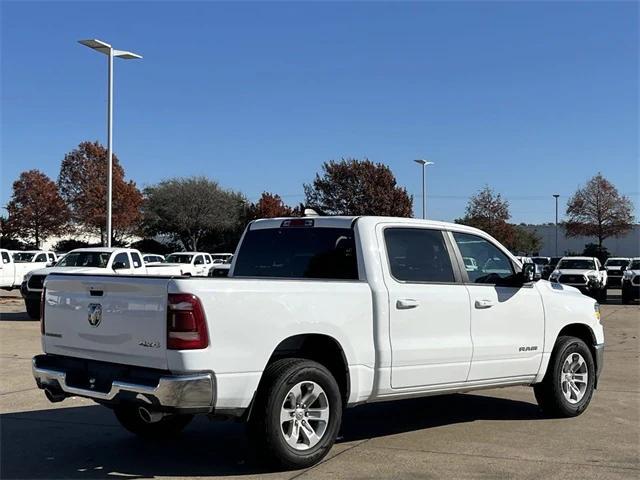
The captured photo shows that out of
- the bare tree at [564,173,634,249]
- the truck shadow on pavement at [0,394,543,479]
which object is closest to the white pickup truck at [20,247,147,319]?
the truck shadow on pavement at [0,394,543,479]

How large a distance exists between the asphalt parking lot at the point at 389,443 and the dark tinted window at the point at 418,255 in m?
1.51

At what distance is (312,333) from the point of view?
5.76 meters

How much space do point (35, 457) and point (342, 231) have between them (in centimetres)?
321

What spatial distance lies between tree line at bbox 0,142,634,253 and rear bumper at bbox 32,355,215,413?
47356 mm

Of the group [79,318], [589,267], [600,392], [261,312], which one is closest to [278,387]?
[261,312]

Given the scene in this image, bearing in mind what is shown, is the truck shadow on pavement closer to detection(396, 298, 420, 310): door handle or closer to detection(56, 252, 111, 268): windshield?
detection(396, 298, 420, 310): door handle

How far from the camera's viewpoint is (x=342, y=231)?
6.60 m

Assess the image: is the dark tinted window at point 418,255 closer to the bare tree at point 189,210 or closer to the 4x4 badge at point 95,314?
the 4x4 badge at point 95,314

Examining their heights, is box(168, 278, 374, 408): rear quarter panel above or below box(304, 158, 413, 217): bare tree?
below

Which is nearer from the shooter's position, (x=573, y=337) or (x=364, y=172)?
(x=573, y=337)

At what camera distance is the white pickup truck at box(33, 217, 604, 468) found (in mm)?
5199

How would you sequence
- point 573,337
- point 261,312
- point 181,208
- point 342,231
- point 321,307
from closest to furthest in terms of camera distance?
point 261,312 → point 321,307 → point 342,231 → point 573,337 → point 181,208

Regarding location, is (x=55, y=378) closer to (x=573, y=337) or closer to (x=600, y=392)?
(x=573, y=337)

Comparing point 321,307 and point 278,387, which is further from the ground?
point 321,307
